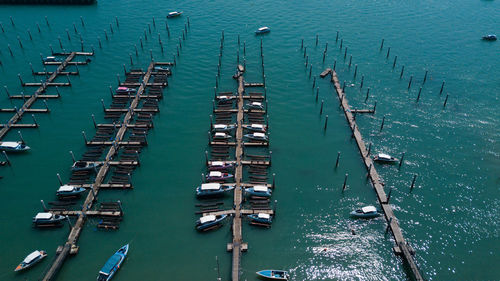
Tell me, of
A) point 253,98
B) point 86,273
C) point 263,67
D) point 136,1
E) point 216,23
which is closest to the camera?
point 86,273

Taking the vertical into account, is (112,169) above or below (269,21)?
below

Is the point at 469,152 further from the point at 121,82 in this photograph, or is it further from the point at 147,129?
the point at 121,82

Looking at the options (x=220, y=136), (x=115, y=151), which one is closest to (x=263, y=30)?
(x=220, y=136)

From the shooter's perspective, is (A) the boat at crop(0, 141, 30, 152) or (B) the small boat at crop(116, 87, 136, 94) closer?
(A) the boat at crop(0, 141, 30, 152)

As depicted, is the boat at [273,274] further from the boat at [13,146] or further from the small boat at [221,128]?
the boat at [13,146]

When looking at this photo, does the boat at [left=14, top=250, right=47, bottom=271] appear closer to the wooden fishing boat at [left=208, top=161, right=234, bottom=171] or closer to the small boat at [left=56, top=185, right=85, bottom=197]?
the small boat at [left=56, top=185, right=85, bottom=197]

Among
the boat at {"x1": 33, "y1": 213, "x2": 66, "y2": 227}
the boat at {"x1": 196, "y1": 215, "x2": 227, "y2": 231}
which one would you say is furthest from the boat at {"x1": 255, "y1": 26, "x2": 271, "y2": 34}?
the boat at {"x1": 33, "y1": 213, "x2": 66, "y2": 227}

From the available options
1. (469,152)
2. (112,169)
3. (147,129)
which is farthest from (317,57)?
(112,169)
